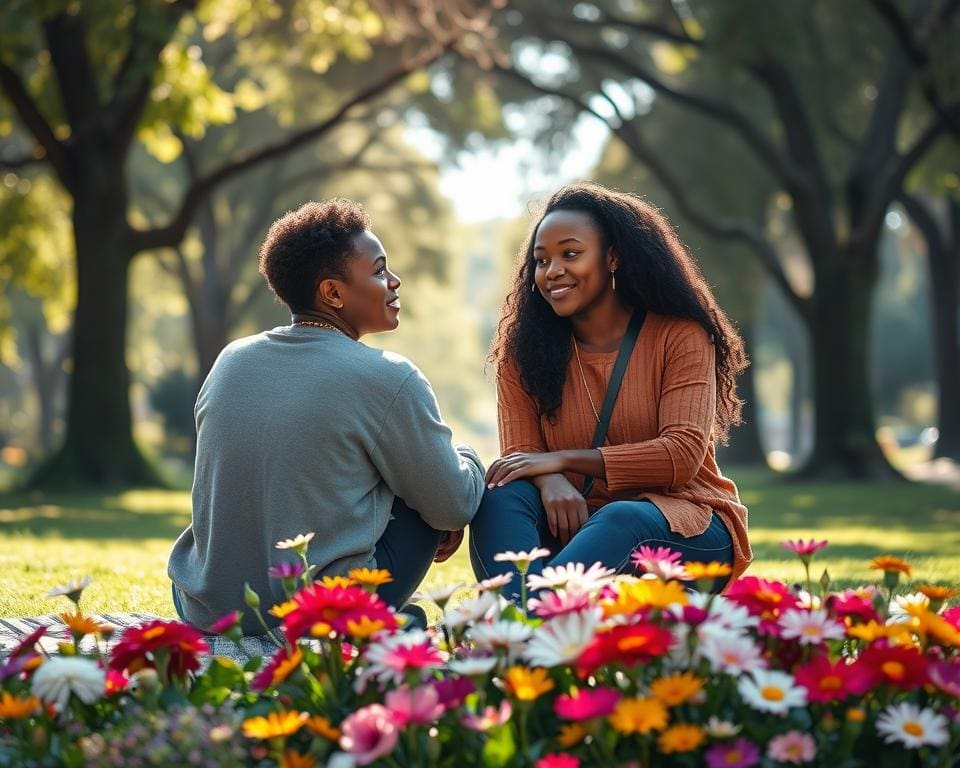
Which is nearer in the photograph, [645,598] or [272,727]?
[272,727]

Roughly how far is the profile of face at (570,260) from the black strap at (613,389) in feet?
0.67

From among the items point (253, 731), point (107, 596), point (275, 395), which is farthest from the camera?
point (107, 596)

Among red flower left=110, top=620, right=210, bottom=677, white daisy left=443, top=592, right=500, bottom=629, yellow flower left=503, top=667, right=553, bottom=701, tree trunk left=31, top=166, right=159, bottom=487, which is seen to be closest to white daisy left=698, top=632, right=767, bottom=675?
yellow flower left=503, top=667, right=553, bottom=701

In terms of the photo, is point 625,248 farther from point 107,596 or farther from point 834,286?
point 834,286

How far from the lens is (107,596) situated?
6008 millimetres

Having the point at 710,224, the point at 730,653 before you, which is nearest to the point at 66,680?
the point at 730,653

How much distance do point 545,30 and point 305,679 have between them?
1800cm

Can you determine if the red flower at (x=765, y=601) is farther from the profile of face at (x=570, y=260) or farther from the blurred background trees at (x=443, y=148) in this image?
the blurred background trees at (x=443, y=148)

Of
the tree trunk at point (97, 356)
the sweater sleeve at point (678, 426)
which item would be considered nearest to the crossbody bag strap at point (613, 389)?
the sweater sleeve at point (678, 426)

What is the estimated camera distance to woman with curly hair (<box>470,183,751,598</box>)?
4438 mm

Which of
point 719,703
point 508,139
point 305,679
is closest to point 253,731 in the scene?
point 305,679

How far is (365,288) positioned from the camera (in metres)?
4.27

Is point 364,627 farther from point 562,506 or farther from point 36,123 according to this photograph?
point 36,123

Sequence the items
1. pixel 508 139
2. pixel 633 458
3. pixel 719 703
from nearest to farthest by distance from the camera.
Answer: pixel 719 703 → pixel 633 458 → pixel 508 139
